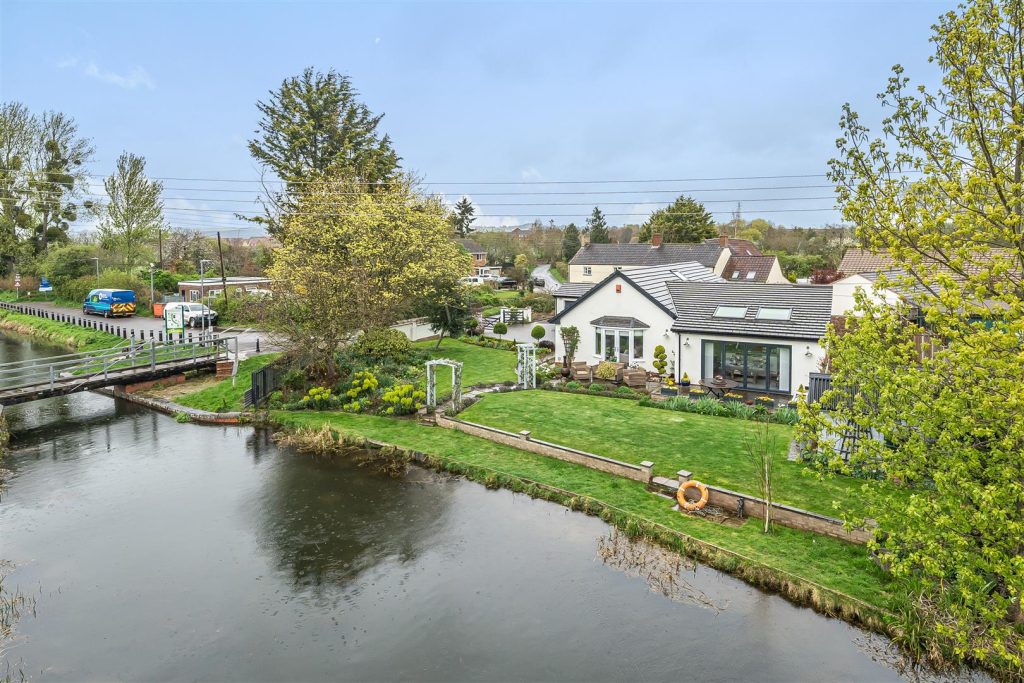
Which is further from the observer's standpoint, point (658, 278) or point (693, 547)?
point (658, 278)

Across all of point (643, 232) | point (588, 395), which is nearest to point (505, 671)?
point (588, 395)

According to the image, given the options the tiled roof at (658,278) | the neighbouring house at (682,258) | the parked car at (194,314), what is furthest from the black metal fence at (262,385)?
the neighbouring house at (682,258)

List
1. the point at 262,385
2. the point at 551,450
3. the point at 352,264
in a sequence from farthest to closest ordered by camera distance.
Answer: the point at 352,264 → the point at 262,385 → the point at 551,450

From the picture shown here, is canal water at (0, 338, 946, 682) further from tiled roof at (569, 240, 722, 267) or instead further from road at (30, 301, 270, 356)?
tiled roof at (569, 240, 722, 267)

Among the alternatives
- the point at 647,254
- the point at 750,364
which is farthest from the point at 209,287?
the point at 750,364

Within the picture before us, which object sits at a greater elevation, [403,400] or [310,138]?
[310,138]

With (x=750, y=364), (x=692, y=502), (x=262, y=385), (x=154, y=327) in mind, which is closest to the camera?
(x=692, y=502)

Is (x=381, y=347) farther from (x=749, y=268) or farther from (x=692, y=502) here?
(x=749, y=268)
